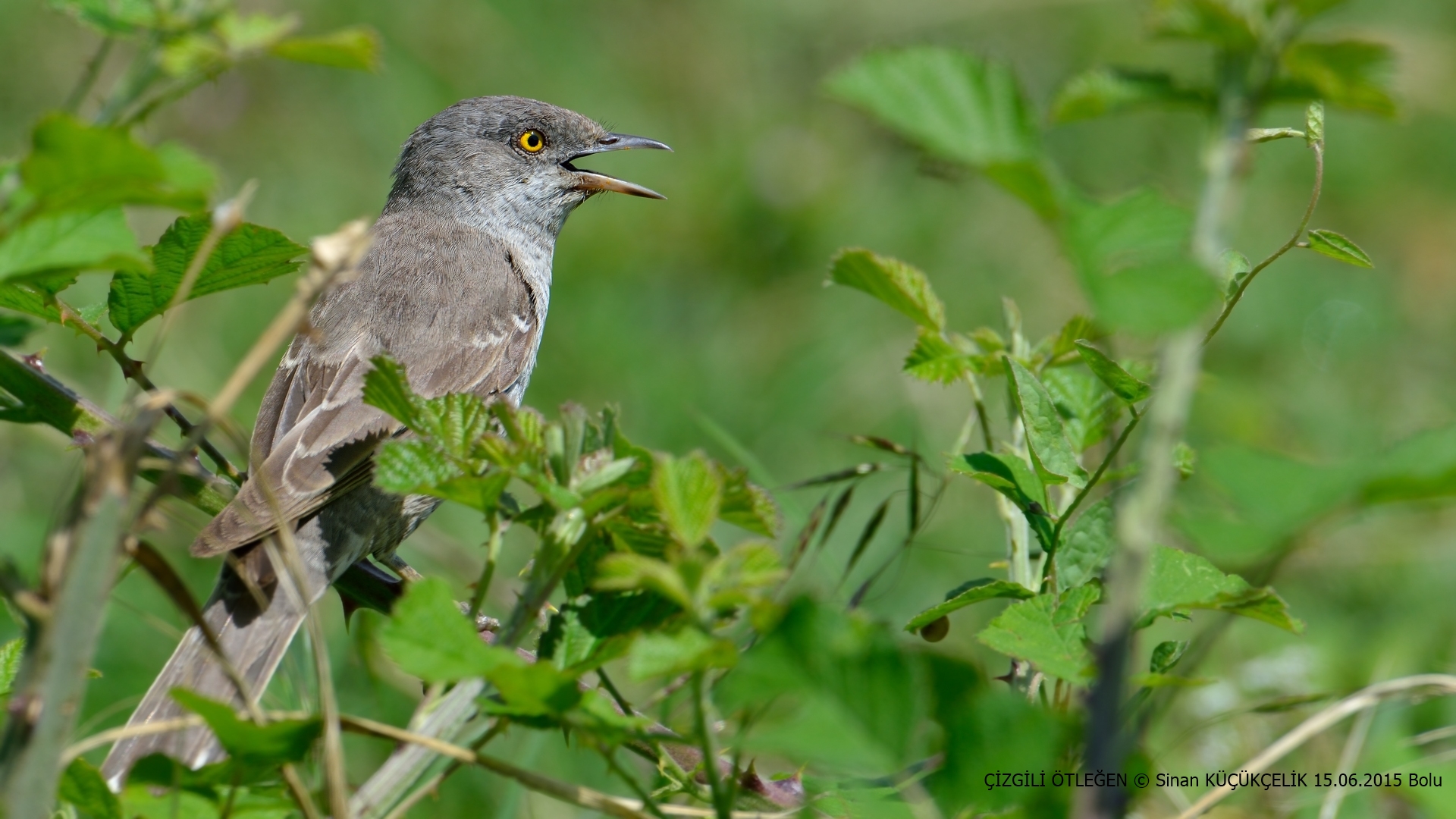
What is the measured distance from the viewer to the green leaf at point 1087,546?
83.6 inches

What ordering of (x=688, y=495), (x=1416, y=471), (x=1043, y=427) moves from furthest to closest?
1. (x=1043, y=427)
2. (x=688, y=495)
3. (x=1416, y=471)

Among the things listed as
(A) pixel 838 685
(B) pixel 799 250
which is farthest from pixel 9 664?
(B) pixel 799 250

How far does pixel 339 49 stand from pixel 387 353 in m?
1.65

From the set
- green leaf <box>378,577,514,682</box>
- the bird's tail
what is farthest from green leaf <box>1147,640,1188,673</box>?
the bird's tail

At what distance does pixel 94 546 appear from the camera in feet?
4.67

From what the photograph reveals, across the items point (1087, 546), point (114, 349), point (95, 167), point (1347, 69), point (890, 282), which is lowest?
point (1087, 546)

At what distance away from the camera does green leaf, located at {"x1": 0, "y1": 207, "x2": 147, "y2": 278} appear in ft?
4.99

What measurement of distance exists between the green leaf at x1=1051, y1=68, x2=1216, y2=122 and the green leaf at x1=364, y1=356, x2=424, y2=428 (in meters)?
0.93

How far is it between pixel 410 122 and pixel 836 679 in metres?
7.35

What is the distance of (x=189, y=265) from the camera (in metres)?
2.37

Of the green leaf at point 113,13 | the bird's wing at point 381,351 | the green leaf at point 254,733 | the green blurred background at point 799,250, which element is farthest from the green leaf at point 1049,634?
the green blurred background at point 799,250

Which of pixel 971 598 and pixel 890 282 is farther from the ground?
pixel 890 282

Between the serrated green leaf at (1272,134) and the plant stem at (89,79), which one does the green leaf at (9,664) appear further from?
the serrated green leaf at (1272,134)

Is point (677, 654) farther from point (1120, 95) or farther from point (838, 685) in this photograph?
point (1120, 95)
